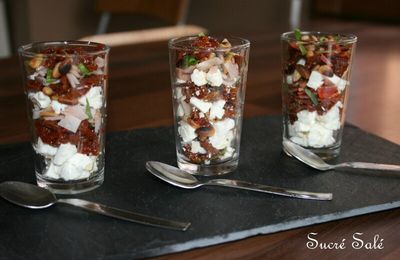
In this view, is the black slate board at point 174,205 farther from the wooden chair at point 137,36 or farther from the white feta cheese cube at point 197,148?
the wooden chair at point 137,36

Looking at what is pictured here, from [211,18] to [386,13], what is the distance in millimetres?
1086

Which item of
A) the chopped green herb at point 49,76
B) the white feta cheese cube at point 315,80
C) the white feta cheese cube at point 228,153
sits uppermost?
the chopped green herb at point 49,76

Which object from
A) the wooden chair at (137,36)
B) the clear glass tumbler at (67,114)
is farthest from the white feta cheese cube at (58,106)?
the wooden chair at (137,36)

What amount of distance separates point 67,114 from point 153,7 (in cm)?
224

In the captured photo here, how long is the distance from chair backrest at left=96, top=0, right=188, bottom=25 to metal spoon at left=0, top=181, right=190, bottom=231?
2.08 metres

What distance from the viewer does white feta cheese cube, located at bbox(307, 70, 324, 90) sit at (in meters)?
0.78

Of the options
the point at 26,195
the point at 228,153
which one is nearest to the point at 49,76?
the point at 26,195

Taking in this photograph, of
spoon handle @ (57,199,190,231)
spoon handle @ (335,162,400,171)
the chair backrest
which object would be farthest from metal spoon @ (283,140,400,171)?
the chair backrest

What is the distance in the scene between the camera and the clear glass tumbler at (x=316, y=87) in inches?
30.6

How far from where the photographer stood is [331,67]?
78cm

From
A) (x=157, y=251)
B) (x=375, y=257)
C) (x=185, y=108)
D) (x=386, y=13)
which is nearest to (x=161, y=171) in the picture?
(x=185, y=108)

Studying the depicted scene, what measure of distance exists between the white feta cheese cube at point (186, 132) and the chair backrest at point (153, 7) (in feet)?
6.48

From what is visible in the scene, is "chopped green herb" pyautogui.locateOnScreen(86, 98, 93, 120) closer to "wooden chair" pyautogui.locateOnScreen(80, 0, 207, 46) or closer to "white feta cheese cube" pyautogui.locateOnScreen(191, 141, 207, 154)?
"white feta cheese cube" pyautogui.locateOnScreen(191, 141, 207, 154)

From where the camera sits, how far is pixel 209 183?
68 cm
